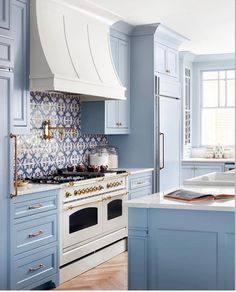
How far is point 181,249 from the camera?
10.1 ft

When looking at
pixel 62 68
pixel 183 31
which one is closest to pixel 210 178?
pixel 62 68

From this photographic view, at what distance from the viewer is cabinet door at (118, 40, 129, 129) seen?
5.98 metres

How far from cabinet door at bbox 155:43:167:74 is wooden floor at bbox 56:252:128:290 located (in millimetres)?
2547

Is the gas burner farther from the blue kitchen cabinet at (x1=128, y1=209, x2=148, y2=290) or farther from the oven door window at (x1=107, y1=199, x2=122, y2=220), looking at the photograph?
the blue kitchen cabinet at (x1=128, y1=209, x2=148, y2=290)

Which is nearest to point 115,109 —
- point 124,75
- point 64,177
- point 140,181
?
point 124,75

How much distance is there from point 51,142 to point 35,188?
1.27 meters

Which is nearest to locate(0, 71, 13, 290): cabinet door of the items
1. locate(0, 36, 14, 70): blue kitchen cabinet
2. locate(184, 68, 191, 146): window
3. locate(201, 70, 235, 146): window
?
locate(0, 36, 14, 70): blue kitchen cabinet

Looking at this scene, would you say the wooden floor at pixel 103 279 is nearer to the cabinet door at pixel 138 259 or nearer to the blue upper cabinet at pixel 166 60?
the cabinet door at pixel 138 259

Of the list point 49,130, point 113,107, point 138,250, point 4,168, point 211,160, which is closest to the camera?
point 138,250

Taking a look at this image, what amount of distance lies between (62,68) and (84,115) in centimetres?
124

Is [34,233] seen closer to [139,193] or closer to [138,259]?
[138,259]

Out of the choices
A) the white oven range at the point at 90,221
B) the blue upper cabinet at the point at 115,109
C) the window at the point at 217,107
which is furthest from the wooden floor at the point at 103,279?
the window at the point at 217,107

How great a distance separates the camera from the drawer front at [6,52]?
358cm

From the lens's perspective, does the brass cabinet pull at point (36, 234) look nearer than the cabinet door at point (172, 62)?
Yes
